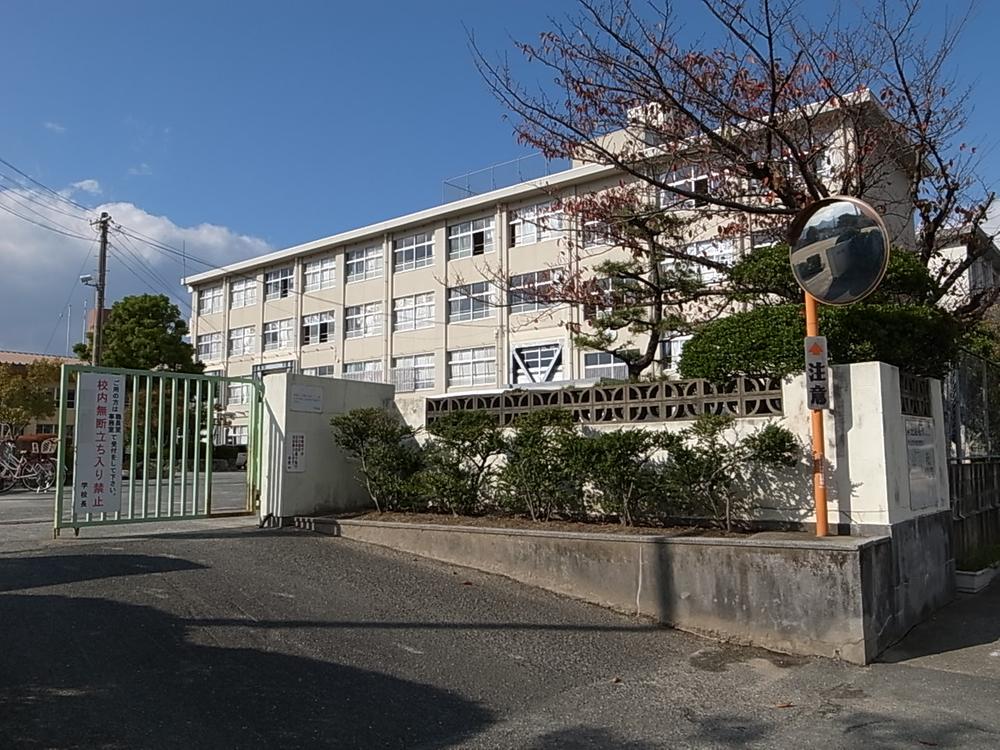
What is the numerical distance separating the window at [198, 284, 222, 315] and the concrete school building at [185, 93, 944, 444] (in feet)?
0.43

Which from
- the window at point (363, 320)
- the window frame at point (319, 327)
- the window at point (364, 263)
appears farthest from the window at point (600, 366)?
the window frame at point (319, 327)

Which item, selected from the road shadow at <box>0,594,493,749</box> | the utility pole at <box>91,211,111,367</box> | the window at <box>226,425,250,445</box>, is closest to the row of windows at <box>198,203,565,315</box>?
the window at <box>226,425,250,445</box>

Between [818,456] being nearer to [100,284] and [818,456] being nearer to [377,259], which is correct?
[100,284]

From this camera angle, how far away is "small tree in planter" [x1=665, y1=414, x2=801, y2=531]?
8.08 metres

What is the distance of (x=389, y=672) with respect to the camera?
584 centimetres

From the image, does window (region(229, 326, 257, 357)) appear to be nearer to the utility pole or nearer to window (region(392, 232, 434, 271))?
window (region(392, 232, 434, 271))

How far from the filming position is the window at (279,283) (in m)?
45.4

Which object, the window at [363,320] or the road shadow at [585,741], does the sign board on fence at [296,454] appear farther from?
the window at [363,320]

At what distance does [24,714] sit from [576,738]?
10.4 feet

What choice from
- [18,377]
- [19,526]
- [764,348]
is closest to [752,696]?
[764,348]

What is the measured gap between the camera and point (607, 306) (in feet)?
45.2

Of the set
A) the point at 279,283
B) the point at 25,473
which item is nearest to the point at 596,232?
the point at 25,473

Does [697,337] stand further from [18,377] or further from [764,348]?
[18,377]

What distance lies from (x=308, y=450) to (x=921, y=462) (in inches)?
296
